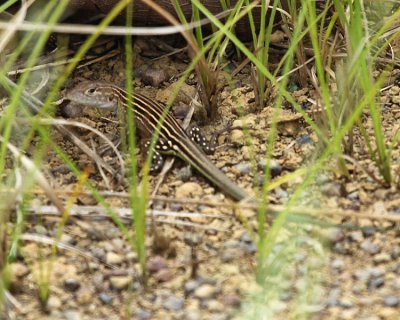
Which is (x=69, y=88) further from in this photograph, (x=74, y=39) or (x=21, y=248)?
(x=21, y=248)

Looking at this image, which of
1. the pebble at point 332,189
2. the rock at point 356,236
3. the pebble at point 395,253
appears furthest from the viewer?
the pebble at point 332,189

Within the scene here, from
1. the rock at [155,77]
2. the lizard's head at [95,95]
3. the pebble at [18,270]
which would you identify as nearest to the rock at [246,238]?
the pebble at [18,270]

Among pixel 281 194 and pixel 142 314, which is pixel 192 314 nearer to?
pixel 142 314

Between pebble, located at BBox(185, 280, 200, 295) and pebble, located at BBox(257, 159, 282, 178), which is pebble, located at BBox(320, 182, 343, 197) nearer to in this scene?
pebble, located at BBox(257, 159, 282, 178)

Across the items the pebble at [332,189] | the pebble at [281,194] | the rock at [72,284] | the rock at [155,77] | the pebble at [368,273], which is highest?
the rock at [155,77]

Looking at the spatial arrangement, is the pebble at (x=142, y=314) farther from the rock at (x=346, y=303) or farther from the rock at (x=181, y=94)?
the rock at (x=181, y=94)

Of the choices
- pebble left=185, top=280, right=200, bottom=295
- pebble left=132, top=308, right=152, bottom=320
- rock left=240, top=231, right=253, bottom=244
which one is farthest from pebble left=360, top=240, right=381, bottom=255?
pebble left=132, top=308, right=152, bottom=320

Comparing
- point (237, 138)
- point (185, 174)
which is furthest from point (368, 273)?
point (237, 138)
